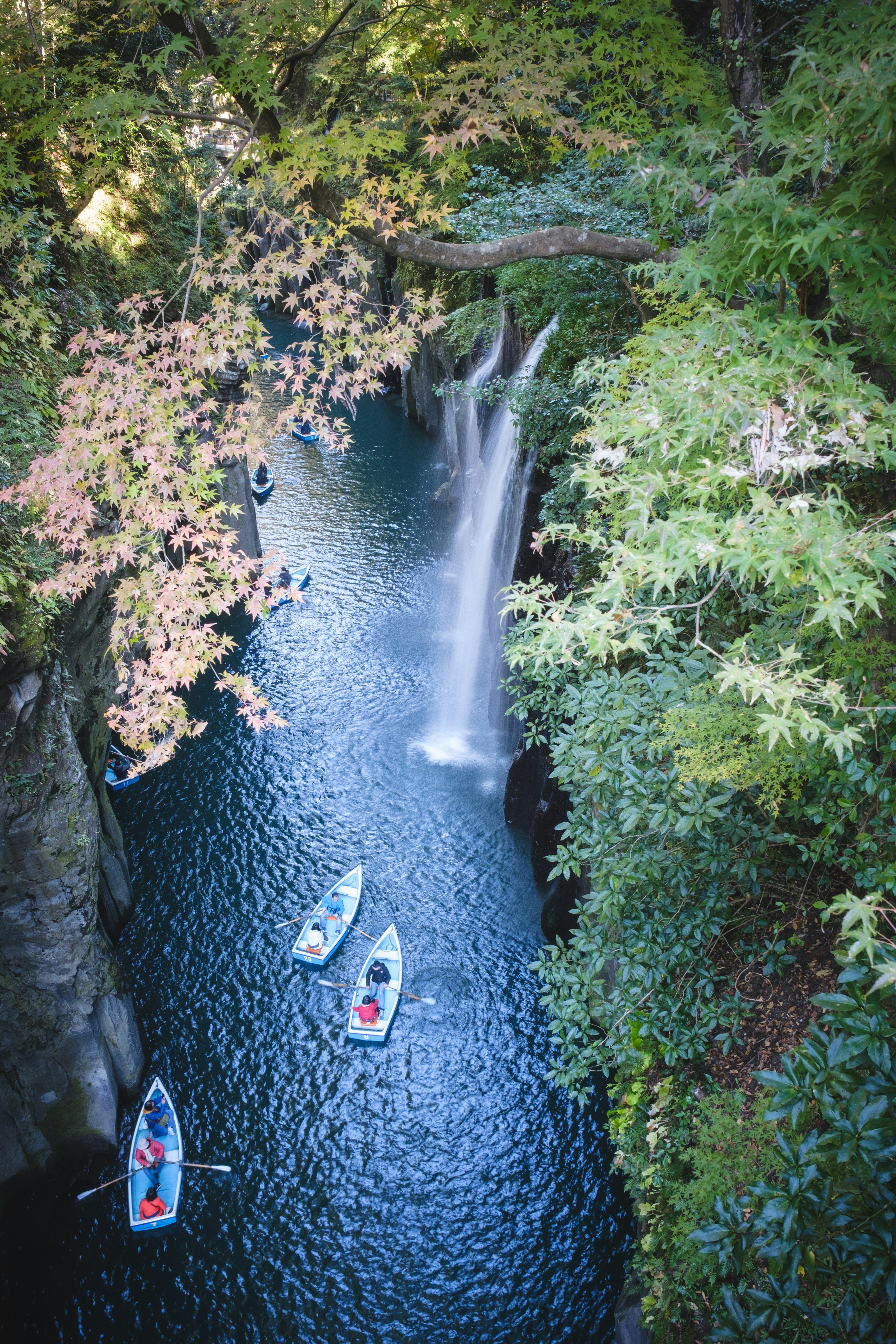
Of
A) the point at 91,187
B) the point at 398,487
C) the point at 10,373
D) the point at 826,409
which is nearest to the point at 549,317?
the point at 91,187

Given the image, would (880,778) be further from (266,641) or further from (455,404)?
(455,404)

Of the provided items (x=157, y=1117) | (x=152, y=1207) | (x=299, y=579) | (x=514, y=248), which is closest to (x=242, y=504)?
→ (x=299, y=579)

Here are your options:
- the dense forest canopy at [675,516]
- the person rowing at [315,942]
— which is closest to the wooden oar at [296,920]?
the person rowing at [315,942]

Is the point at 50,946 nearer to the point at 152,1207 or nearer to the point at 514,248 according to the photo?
the point at 152,1207

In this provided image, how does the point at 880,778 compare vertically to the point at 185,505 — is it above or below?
below

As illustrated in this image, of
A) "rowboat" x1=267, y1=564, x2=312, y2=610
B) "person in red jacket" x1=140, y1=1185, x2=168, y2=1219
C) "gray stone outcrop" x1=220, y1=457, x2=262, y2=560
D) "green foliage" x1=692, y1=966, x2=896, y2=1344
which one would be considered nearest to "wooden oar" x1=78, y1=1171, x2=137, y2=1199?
"person in red jacket" x1=140, y1=1185, x2=168, y2=1219

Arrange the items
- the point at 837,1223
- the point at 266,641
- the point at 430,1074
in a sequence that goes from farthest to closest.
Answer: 1. the point at 266,641
2. the point at 430,1074
3. the point at 837,1223

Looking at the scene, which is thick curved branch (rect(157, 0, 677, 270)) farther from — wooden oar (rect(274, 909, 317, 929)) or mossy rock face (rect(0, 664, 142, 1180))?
wooden oar (rect(274, 909, 317, 929))
